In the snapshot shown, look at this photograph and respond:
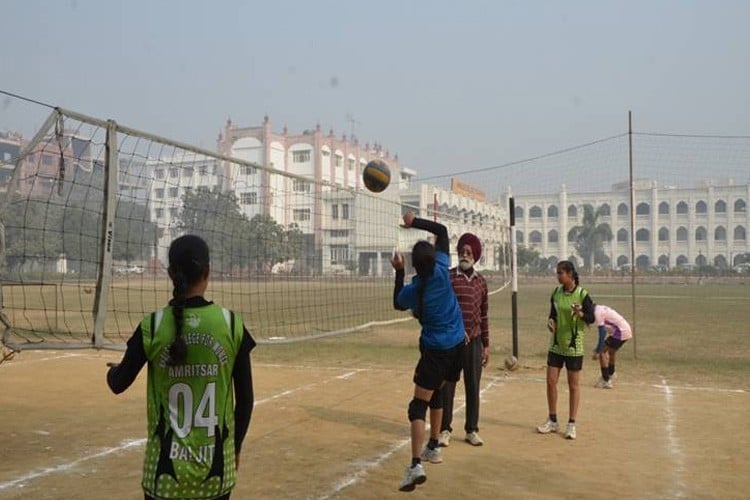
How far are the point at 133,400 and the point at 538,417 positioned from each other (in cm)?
503

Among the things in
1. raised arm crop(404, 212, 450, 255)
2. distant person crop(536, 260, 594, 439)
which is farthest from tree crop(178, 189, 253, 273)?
distant person crop(536, 260, 594, 439)

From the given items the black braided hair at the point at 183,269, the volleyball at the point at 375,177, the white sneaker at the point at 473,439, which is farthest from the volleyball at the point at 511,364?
the black braided hair at the point at 183,269

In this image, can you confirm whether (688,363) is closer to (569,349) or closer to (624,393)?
(624,393)

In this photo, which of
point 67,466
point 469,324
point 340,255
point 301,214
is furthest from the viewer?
point 301,214

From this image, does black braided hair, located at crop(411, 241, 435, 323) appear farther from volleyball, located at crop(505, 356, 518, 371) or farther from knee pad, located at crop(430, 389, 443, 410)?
volleyball, located at crop(505, 356, 518, 371)

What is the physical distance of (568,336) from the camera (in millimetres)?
7449

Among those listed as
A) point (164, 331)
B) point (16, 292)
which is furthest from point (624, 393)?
point (16, 292)

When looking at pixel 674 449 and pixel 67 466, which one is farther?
pixel 674 449

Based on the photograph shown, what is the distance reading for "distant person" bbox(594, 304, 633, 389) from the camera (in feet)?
33.4

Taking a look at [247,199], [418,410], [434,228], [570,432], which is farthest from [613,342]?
[247,199]

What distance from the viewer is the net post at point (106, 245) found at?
616cm

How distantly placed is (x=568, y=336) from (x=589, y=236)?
80317 mm

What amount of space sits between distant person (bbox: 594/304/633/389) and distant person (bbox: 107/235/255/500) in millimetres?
7944

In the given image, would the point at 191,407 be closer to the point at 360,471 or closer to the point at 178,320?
the point at 178,320
